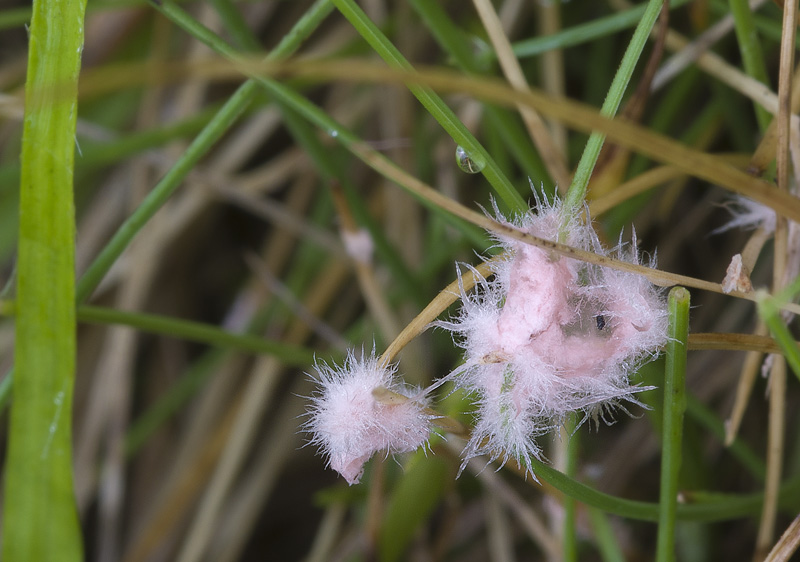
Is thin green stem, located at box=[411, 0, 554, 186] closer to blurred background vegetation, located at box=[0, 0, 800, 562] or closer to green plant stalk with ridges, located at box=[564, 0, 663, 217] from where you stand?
blurred background vegetation, located at box=[0, 0, 800, 562]

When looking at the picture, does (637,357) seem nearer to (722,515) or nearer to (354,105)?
(722,515)

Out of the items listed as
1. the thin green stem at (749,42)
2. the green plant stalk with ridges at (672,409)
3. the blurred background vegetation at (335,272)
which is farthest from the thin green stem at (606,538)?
the thin green stem at (749,42)

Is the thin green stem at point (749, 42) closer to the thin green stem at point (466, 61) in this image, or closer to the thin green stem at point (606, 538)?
the thin green stem at point (466, 61)

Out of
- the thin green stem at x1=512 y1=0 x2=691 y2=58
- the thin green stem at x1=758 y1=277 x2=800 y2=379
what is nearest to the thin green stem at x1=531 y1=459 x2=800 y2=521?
the thin green stem at x1=758 y1=277 x2=800 y2=379

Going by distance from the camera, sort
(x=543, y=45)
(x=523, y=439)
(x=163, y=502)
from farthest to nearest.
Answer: (x=163, y=502) < (x=543, y=45) < (x=523, y=439)

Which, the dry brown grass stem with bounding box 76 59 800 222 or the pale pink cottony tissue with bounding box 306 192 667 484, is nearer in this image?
the dry brown grass stem with bounding box 76 59 800 222

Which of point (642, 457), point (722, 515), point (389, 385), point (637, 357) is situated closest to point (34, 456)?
point (389, 385)

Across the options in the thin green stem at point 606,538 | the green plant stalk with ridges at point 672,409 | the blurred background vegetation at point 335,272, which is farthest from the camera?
the blurred background vegetation at point 335,272
